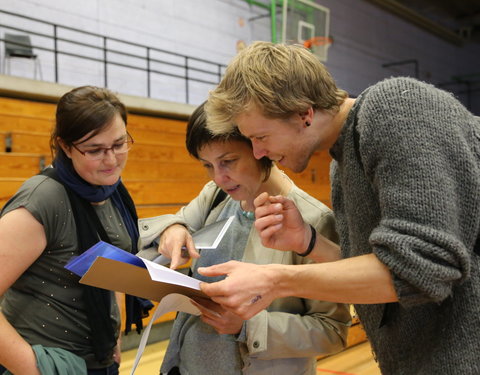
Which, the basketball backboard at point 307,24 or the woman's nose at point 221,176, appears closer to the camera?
the woman's nose at point 221,176

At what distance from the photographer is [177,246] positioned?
1162mm

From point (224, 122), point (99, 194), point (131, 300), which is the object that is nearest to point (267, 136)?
point (224, 122)

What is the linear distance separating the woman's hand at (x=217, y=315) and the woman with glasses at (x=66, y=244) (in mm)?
477

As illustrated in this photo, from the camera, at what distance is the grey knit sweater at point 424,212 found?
0.73m

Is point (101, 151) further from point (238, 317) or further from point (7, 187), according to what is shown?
point (7, 187)

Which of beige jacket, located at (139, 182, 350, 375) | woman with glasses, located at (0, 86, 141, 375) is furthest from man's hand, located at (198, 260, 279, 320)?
woman with glasses, located at (0, 86, 141, 375)

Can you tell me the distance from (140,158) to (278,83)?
4.38 metres

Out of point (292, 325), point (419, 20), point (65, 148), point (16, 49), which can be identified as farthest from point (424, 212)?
point (419, 20)

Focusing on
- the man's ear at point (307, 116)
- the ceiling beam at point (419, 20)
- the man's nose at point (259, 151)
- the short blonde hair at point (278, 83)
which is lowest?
the man's nose at point (259, 151)

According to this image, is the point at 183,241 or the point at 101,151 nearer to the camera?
the point at 183,241

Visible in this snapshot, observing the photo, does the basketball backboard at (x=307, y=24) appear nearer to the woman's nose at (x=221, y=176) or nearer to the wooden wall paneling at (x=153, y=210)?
the wooden wall paneling at (x=153, y=210)

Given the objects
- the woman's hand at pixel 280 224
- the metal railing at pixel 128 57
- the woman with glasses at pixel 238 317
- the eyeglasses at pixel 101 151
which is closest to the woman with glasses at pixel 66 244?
the eyeglasses at pixel 101 151

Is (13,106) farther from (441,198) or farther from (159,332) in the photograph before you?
(441,198)

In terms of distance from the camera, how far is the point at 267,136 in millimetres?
951
